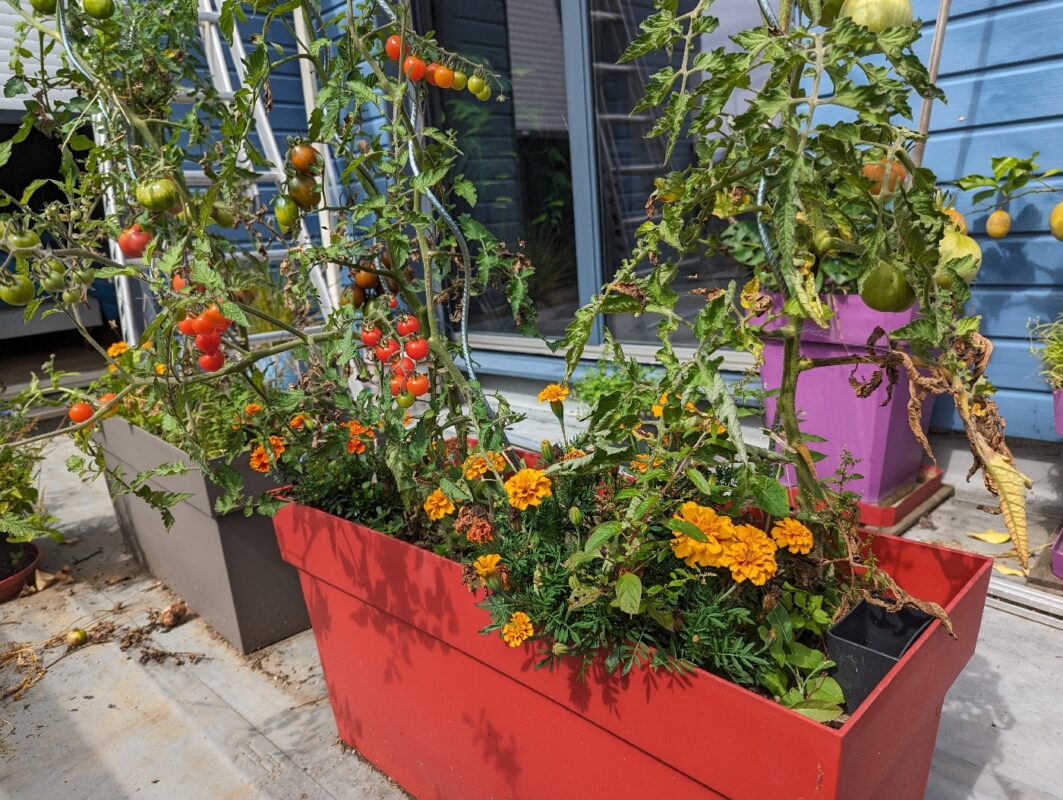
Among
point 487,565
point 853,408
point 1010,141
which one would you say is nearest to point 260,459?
point 487,565

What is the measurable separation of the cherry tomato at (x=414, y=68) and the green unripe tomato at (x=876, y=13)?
58cm

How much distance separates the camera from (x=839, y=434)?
2.11 meters

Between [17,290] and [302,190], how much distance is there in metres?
0.49

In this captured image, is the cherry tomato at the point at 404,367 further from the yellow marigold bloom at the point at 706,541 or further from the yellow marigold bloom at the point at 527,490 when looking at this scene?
the yellow marigold bloom at the point at 706,541

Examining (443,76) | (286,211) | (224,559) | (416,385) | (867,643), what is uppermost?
(443,76)

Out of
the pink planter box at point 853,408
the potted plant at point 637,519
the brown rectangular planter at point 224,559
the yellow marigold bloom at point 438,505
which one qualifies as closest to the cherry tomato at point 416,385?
the potted plant at point 637,519

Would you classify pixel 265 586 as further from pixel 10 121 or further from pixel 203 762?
pixel 10 121

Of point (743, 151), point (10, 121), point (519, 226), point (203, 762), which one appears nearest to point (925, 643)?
point (743, 151)

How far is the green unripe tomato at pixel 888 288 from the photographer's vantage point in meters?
0.79

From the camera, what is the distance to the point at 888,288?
0.80 metres

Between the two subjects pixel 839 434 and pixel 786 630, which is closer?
pixel 786 630

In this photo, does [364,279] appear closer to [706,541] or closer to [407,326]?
[407,326]

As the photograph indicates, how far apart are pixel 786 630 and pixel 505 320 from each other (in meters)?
2.69

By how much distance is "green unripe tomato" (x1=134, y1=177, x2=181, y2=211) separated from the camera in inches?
46.2
